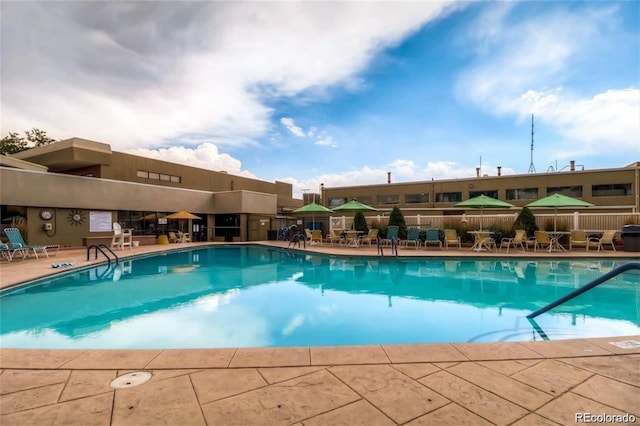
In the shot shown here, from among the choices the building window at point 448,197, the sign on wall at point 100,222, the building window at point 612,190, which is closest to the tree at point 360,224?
the sign on wall at point 100,222

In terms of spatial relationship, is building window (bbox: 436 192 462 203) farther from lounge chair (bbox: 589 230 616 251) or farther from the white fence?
lounge chair (bbox: 589 230 616 251)

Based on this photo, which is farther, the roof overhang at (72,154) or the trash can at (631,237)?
the roof overhang at (72,154)

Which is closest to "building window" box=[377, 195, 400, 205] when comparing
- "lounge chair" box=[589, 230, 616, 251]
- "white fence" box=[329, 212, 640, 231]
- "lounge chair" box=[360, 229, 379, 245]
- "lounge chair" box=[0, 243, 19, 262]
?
"white fence" box=[329, 212, 640, 231]

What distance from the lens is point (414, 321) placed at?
209 inches

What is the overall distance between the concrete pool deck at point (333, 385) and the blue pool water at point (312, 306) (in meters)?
1.41

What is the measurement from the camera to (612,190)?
23156 mm

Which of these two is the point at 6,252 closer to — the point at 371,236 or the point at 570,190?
the point at 371,236

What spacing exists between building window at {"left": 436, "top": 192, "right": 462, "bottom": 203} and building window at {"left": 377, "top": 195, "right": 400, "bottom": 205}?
378cm

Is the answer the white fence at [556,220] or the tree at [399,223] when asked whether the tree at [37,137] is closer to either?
the tree at [399,223]

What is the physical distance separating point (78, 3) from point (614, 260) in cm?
1752

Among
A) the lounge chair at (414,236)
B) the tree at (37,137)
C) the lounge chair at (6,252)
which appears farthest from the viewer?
the tree at (37,137)

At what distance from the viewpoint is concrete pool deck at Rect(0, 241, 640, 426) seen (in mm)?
2053

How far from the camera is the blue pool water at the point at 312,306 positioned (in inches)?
183

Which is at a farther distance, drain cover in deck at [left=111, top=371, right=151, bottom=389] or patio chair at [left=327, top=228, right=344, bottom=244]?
patio chair at [left=327, top=228, right=344, bottom=244]
